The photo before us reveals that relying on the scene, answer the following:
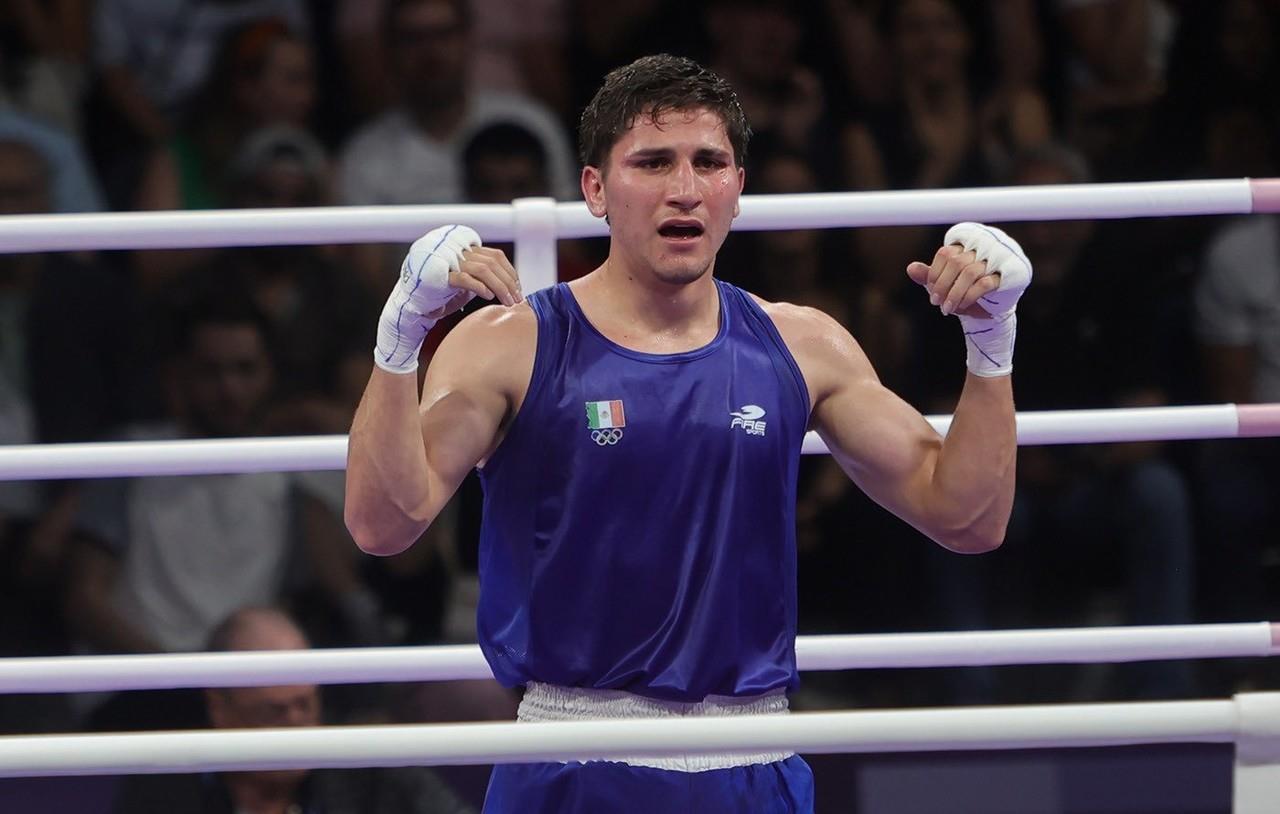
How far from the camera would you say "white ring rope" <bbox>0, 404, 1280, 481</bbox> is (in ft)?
8.25

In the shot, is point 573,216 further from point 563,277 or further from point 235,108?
point 235,108

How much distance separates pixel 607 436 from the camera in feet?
7.50

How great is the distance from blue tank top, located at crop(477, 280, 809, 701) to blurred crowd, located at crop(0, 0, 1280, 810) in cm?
153

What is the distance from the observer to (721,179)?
2363mm

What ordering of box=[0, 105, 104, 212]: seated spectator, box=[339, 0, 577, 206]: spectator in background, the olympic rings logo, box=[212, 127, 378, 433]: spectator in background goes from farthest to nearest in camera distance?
box=[339, 0, 577, 206]: spectator in background < box=[0, 105, 104, 212]: seated spectator < box=[212, 127, 378, 433]: spectator in background < the olympic rings logo

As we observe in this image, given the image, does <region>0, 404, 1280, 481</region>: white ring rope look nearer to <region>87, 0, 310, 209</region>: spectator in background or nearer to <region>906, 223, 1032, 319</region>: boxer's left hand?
<region>906, 223, 1032, 319</region>: boxer's left hand

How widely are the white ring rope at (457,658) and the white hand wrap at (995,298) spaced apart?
436mm

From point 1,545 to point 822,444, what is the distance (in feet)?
8.28

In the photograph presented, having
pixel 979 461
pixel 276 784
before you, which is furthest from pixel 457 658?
pixel 276 784

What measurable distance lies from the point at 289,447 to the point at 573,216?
1.78 feet

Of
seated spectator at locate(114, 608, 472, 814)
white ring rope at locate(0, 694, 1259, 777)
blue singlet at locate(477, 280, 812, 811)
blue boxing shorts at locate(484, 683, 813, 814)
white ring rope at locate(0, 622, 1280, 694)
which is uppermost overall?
blue singlet at locate(477, 280, 812, 811)

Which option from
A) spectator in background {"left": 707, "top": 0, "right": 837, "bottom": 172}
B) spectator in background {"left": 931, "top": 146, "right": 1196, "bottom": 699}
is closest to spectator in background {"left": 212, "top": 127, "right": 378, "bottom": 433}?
spectator in background {"left": 707, "top": 0, "right": 837, "bottom": 172}

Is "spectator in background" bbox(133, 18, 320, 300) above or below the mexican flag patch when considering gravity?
above

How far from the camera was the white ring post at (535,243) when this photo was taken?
2592 millimetres
